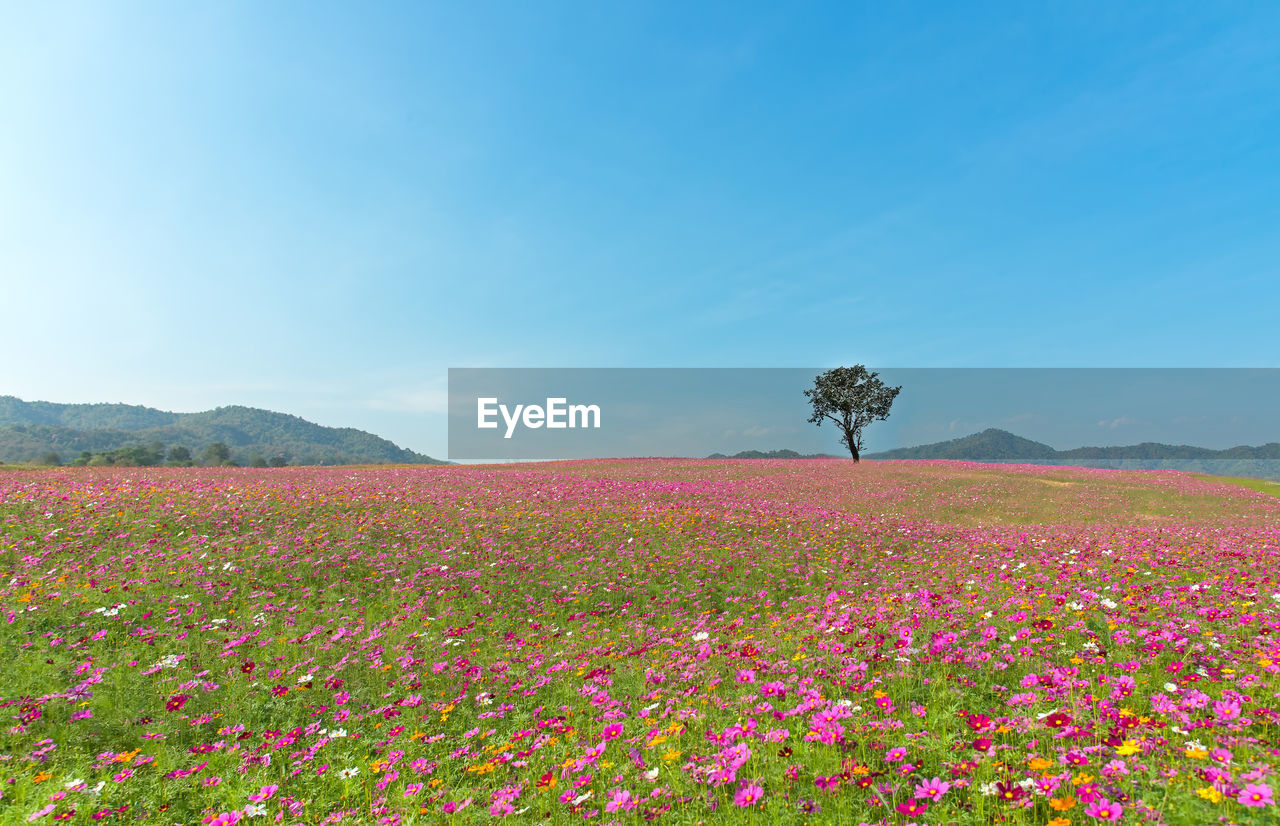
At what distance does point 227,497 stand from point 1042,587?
86.6ft

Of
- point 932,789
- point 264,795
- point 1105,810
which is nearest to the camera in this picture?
point 1105,810

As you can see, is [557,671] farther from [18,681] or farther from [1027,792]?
[18,681]

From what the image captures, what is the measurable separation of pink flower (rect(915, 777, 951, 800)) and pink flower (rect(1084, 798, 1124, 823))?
3.03ft

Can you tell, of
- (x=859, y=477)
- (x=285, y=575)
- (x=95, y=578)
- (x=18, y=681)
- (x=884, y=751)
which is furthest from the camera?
(x=859, y=477)

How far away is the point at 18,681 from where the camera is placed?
30.0ft

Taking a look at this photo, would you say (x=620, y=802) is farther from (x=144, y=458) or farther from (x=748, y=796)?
(x=144, y=458)

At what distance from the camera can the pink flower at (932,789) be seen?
14.5 feet

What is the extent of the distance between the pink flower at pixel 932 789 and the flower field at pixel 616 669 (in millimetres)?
32

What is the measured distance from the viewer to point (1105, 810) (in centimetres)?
398

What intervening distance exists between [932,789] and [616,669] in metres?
5.69

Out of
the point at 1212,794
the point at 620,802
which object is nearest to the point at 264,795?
the point at 620,802

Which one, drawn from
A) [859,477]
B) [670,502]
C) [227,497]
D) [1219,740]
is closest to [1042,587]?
[1219,740]

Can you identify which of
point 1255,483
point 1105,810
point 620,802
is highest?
point 1105,810

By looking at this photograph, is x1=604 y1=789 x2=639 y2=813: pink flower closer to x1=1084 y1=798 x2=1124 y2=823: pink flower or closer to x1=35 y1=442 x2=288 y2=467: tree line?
x1=1084 y1=798 x2=1124 y2=823: pink flower
